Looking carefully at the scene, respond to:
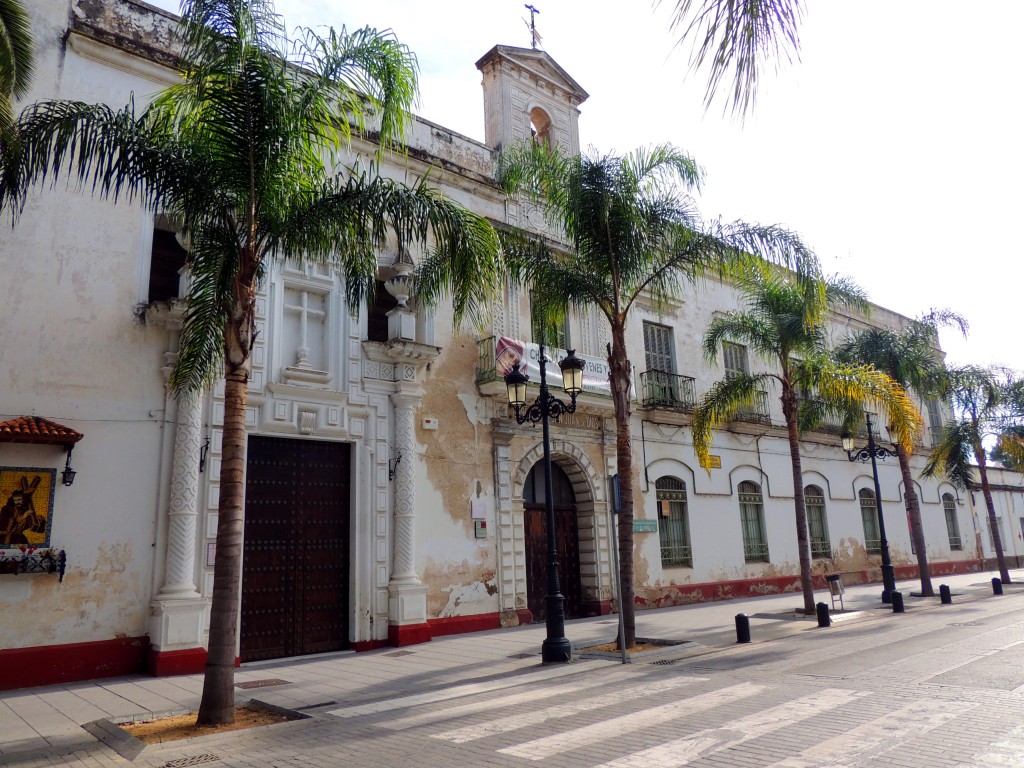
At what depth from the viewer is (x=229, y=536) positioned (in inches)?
278

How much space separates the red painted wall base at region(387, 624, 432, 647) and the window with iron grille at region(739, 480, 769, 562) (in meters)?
10.5

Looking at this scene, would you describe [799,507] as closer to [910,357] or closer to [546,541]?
[546,541]

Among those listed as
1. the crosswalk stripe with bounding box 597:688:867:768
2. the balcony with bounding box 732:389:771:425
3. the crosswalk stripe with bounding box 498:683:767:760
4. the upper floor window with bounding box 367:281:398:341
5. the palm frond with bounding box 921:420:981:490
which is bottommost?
the crosswalk stripe with bounding box 498:683:767:760

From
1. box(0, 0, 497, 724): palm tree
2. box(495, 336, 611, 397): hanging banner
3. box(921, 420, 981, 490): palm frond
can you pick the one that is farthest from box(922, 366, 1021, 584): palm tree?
box(0, 0, 497, 724): palm tree

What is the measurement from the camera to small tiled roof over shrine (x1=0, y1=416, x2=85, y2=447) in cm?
901

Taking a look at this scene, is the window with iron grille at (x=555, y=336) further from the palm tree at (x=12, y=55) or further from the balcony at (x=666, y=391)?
the palm tree at (x=12, y=55)

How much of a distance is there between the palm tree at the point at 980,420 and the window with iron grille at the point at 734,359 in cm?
557

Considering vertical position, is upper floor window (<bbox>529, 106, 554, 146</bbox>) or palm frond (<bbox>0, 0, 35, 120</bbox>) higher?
upper floor window (<bbox>529, 106, 554, 146</bbox>)

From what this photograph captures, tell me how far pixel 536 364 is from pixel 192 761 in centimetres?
1016

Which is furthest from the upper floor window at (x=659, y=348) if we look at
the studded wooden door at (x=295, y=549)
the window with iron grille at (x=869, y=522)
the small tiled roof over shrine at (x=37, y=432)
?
the small tiled roof over shrine at (x=37, y=432)

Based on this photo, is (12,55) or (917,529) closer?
(12,55)

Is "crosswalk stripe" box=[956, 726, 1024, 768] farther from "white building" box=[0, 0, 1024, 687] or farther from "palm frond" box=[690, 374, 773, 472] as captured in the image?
"palm frond" box=[690, 374, 773, 472]

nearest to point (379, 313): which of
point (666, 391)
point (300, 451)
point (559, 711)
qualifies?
point (300, 451)

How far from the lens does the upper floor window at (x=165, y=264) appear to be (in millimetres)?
11328
